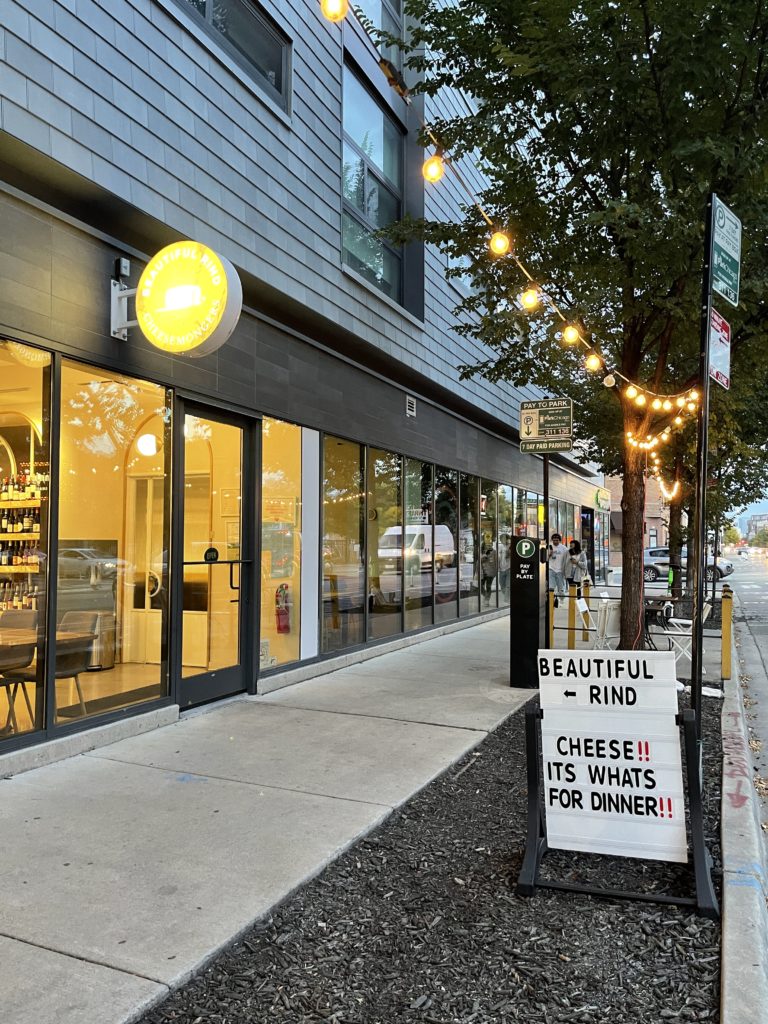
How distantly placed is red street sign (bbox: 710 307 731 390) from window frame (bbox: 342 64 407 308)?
570 cm

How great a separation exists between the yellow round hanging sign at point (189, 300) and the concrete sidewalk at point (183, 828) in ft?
10.1

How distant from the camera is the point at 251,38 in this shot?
785cm

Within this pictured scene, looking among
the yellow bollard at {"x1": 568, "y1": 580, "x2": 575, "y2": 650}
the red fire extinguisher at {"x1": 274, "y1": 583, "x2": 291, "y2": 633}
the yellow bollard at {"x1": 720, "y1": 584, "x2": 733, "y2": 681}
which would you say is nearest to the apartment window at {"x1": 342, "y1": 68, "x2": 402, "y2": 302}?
the red fire extinguisher at {"x1": 274, "y1": 583, "x2": 291, "y2": 633}

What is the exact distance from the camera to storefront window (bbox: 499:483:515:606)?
17.6 m

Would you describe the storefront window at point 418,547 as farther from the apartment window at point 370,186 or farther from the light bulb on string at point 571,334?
the light bulb on string at point 571,334

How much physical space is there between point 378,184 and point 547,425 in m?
4.63

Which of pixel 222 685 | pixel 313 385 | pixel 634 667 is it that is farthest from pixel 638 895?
pixel 313 385

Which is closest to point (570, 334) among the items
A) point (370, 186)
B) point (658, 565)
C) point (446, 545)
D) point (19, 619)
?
point (370, 186)

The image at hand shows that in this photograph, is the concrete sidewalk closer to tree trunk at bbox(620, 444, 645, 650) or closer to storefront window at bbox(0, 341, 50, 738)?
storefront window at bbox(0, 341, 50, 738)

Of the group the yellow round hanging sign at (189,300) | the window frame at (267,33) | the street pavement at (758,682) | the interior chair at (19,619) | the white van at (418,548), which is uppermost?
the window frame at (267,33)

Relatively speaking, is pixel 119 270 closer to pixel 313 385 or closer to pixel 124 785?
pixel 313 385

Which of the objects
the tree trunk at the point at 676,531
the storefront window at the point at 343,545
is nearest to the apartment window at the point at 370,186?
the storefront window at the point at 343,545

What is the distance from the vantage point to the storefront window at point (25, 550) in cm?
545

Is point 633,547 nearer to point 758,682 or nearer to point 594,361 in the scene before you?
point 594,361
